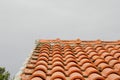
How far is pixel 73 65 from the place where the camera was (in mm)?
4438

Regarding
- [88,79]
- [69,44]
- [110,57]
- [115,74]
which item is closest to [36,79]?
[88,79]

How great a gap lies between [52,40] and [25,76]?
321 cm

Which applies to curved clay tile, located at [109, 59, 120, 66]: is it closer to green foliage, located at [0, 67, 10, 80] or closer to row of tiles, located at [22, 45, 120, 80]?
row of tiles, located at [22, 45, 120, 80]

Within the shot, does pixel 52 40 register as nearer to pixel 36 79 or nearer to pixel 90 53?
pixel 90 53

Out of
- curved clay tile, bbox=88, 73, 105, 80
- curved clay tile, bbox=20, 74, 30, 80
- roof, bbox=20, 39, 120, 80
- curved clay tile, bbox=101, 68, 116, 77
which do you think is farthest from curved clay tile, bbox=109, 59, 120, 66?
curved clay tile, bbox=20, 74, 30, 80

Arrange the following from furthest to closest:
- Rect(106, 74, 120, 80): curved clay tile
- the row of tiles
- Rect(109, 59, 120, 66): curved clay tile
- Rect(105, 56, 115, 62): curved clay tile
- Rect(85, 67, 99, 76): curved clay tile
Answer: Rect(105, 56, 115, 62): curved clay tile
Rect(109, 59, 120, 66): curved clay tile
Rect(85, 67, 99, 76): curved clay tile
the row of tiles
Rect(106, 74, 120, 80): curved clay tile

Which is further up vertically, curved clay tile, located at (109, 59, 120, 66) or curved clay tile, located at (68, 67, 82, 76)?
curved clay tile, located at (109, 59, 120, 66)

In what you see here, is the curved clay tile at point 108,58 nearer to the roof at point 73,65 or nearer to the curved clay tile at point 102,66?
the roof at point 73,65

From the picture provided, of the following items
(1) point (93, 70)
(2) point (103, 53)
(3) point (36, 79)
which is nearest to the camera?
(3) point (36, 79)

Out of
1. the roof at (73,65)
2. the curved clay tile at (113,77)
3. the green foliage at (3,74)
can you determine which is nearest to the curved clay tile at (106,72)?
the roof at (73,65)

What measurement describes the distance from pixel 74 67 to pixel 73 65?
86 mm

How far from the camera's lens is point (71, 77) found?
12.1 ft

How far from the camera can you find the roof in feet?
12.3

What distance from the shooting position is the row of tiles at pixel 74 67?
3.72m
